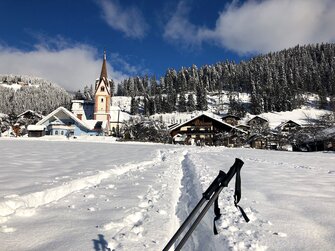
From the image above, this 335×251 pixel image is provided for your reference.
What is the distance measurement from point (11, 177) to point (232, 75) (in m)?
151

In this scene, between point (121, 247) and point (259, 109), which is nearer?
point (121, 247)

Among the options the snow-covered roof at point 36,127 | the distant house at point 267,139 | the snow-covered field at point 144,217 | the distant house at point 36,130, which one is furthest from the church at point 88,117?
the snow-covered field at point 144,217

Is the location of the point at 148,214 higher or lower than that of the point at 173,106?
lower

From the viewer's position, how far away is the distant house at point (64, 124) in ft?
204

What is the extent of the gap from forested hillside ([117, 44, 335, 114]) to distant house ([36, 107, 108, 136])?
54.7 meters

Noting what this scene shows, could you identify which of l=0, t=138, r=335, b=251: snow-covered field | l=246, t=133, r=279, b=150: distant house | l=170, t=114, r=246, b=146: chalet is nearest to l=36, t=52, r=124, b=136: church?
l=170, t=114, r=246, b=146: chalet

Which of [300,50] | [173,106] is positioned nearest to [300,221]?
[173,106]

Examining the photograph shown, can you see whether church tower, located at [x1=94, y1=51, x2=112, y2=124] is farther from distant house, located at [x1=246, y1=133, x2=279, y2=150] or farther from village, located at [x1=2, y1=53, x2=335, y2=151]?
distant house, located at [x1=246, y1=133, x2=279, y2=150]

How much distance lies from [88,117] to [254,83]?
Answer: 78.7 metres

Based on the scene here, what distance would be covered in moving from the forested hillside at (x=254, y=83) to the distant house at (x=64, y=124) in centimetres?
5473

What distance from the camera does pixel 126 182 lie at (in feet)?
27.0

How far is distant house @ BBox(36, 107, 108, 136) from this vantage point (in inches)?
2453

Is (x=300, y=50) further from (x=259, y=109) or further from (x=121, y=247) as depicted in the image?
(x=121, y=247)

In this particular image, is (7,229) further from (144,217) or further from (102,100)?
(102,100)
